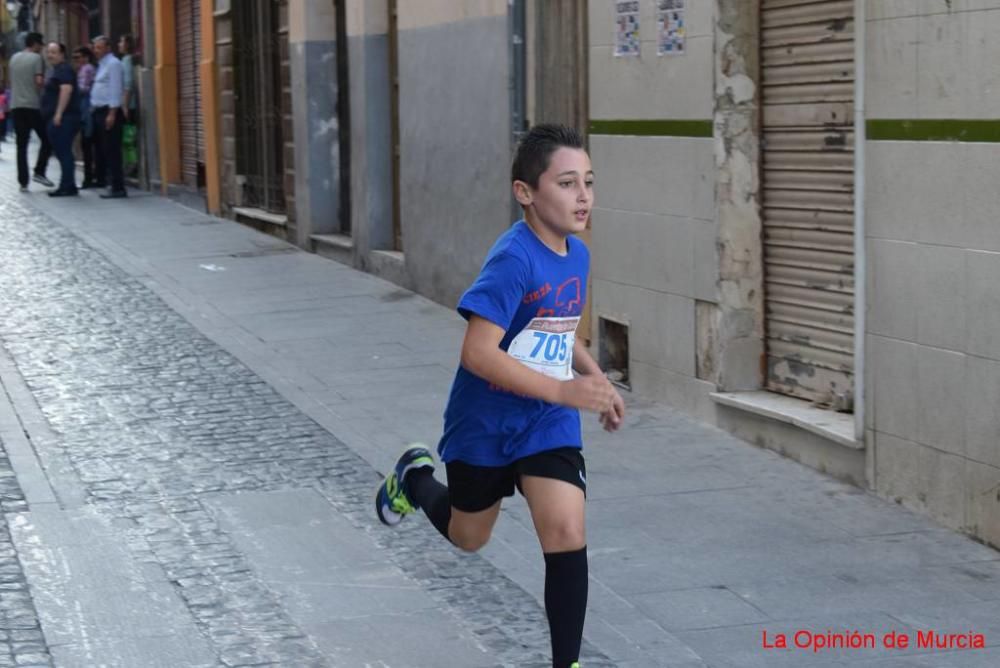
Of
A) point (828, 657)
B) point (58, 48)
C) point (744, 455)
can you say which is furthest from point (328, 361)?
point (58, 48)

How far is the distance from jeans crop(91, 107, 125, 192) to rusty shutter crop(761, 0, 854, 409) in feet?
51.7

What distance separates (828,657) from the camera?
531 centimetres

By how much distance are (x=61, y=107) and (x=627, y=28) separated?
593 inches

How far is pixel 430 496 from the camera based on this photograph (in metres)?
5.62

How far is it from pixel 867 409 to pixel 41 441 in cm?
405

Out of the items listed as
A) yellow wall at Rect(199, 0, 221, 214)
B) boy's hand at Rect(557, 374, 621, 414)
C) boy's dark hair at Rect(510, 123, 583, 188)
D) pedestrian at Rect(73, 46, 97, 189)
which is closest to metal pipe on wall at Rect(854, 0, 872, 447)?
boy's dark hair at Rect(510, 123, 583, 188)

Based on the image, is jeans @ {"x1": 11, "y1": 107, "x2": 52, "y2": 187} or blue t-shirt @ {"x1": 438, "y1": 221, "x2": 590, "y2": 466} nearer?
blue t-shirt @ {"x1": 438, "y1": 221, "x2": 590, "y2": 466}

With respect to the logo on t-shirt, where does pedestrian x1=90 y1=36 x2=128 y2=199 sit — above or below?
above

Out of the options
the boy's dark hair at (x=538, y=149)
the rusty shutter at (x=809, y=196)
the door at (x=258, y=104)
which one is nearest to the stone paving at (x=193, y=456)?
the boy's dark hair at (x=538, y=149)

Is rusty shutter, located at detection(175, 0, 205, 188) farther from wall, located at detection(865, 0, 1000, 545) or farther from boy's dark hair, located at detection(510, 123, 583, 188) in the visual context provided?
boy's dark hair, located at detection(510, 123, 583, 188)

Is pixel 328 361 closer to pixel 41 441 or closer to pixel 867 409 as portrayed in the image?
pixel 41 441

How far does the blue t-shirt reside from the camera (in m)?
4.77

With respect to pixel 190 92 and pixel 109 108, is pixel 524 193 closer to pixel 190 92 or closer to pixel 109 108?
pixel 109 108

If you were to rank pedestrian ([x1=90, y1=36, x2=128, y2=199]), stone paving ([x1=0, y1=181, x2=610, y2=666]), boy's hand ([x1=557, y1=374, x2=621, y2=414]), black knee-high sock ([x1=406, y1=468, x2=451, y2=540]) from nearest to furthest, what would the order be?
boy's hand ([x1=557, y1=374, x2=621, y2=414])
black knee-high sock ([x1=406, y1=468, x2=451, y2=540])
stone paving ([x1=0, y1=181, x2=610, y2=666])
pedestrian ([x1=90, y1=36, x2=128, y2=199])
